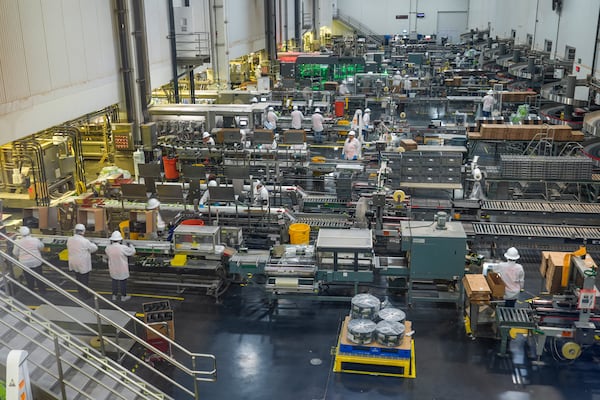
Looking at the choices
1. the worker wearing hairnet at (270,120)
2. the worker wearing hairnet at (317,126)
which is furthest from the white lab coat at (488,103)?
the worker wearing hairnet at (270,120)

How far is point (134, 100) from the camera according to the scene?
19.6 m

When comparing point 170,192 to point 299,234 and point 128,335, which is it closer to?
point 299,234

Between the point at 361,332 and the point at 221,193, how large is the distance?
207 inches

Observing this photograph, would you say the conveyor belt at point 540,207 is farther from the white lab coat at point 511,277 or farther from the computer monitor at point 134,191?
the computer monitor at point 134,191

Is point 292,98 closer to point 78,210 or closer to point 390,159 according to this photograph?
point 390,159

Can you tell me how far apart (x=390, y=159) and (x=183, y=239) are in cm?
653

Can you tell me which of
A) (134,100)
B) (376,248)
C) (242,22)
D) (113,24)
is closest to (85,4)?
(113,24)

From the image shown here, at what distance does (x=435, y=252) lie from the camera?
10.8m

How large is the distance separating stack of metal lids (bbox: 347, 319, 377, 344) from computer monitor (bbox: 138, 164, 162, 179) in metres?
7.67

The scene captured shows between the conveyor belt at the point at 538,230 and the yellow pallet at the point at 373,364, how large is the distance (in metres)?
4.52

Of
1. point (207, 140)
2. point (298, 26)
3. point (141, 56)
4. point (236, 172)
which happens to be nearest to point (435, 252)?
point (236, 172)

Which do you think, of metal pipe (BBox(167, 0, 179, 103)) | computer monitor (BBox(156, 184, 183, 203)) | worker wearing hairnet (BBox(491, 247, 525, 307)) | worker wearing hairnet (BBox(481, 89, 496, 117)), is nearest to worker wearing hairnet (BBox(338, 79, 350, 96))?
worker wearing hairnet (BBox(481, 89, 496, 117))

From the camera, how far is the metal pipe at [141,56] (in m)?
19.5

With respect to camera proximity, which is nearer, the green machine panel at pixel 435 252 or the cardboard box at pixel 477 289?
the cardboard box at pixel 477 289
